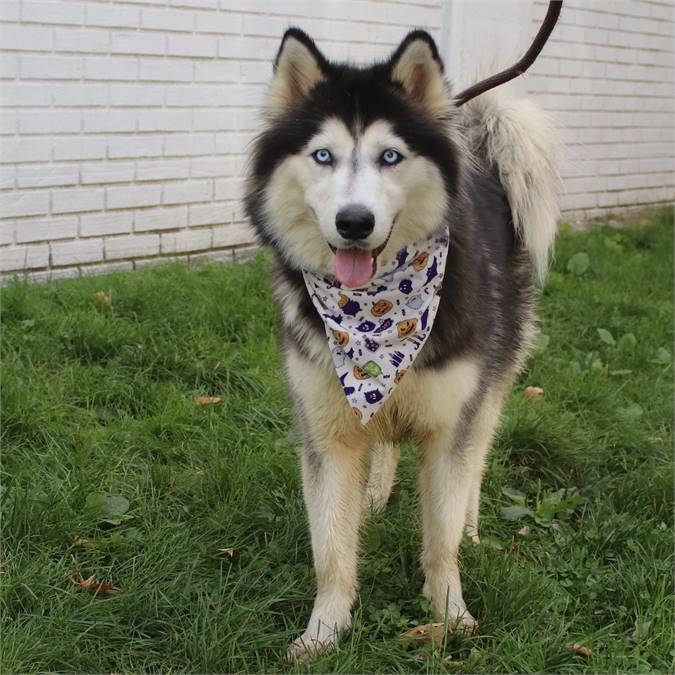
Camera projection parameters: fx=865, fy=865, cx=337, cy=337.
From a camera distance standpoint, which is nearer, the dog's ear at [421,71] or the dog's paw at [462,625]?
the dog's ear at [421,71]

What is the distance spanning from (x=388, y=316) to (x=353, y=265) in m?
0.27

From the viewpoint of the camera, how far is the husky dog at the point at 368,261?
7.89 feet

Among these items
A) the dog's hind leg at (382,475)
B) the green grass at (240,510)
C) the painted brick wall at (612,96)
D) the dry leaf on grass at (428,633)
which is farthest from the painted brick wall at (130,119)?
the dry leaf on grass at (428,633)

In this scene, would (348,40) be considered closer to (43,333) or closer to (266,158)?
(43,333)

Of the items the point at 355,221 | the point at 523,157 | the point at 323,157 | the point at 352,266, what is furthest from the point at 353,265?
the point at 523,157

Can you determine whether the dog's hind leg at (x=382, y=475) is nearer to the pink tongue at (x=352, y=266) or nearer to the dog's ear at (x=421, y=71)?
the pink tongue at (x=352, y=266)

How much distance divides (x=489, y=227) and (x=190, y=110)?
3.12m

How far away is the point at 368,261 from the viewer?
245 cm

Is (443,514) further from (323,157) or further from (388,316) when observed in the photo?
(323,157)

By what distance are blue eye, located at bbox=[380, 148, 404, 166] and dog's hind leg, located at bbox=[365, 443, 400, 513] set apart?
1223mm

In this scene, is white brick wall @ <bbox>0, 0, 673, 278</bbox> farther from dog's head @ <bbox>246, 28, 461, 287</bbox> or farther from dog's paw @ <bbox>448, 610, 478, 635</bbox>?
dog's paw @ <bbox>448, 610, 478, 635</bbox>

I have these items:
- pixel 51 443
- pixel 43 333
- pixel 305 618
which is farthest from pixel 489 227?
pixel 43 333

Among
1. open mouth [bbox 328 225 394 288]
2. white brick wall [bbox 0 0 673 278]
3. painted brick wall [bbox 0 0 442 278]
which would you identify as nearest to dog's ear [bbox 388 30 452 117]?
open mouth [bbox 328 225 394 288]

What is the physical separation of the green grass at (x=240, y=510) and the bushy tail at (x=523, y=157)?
869mm
